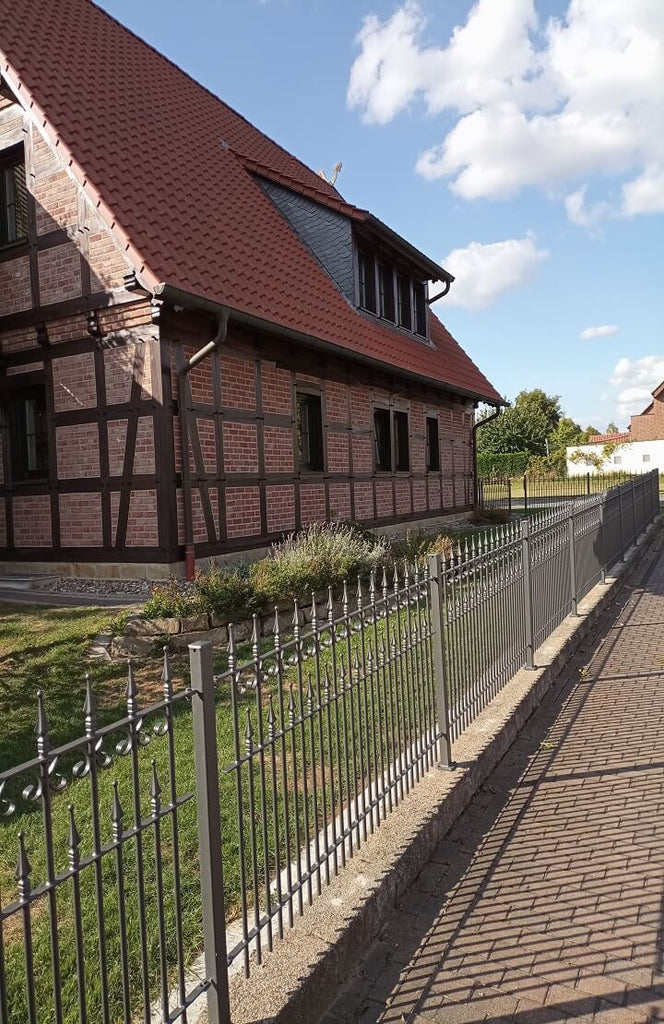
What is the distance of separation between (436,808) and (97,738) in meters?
2.20

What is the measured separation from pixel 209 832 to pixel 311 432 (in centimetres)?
982

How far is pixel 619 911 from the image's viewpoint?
2873 mm

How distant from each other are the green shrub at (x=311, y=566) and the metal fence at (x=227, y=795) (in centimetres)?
143

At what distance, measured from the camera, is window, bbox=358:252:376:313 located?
45.8ft

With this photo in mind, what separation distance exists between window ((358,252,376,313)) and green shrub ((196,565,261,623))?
8419mm

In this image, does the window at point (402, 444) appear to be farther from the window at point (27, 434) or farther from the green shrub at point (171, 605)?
the green shrub at point (171, 605)

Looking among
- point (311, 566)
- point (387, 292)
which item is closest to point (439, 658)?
point (311, 566)

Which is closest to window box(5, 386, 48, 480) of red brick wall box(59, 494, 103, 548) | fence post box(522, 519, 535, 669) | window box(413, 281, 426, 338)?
red brick wall box(59, 494, 103, 548)

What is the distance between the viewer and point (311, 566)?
310 inches

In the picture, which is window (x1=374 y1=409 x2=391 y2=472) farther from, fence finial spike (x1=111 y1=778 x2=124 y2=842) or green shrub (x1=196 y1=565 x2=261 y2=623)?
fence finial spike (x1=111 y1=778 x2=124 y2=842)

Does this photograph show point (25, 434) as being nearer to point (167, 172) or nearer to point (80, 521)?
point (80, 521)

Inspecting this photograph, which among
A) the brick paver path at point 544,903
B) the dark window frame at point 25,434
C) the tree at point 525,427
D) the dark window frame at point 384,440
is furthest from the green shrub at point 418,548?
the tree at point 525,427

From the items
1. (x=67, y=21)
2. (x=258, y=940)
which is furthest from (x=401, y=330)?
(x=258, y=940)

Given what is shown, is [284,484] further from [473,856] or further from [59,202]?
[473,856]
